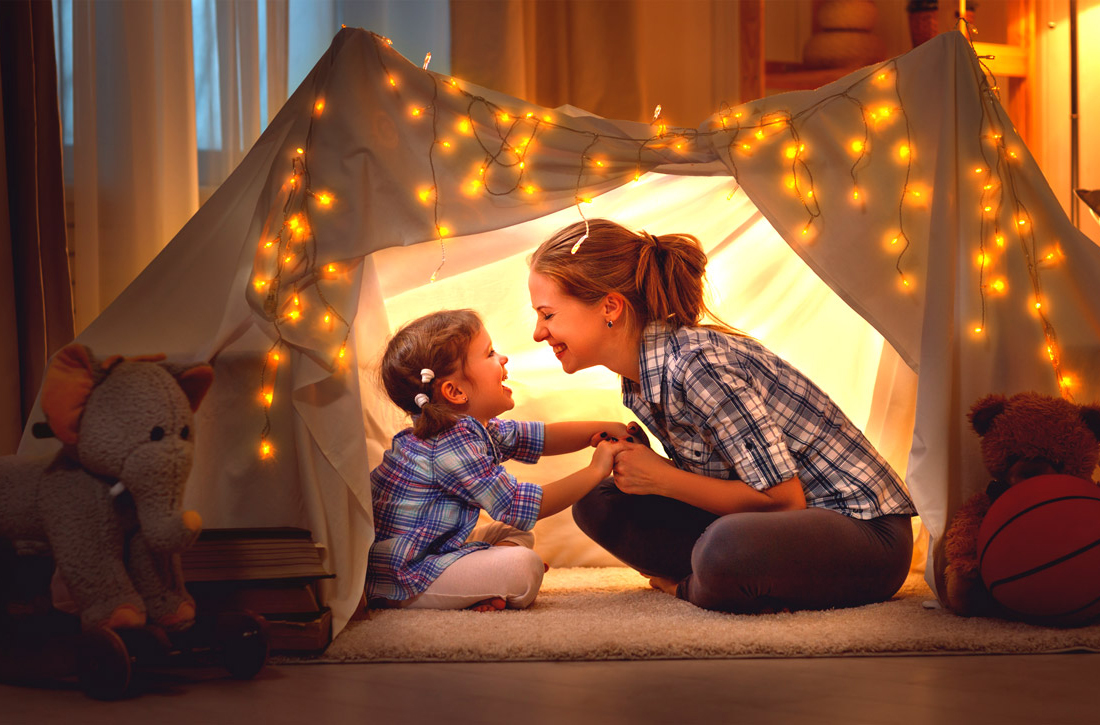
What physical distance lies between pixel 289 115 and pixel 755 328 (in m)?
1.07

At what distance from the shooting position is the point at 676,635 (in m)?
1.48

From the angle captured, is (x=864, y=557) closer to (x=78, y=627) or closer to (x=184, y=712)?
(x=184, y=712)

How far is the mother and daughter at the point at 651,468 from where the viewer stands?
167 centimetres

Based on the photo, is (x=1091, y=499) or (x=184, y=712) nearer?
(x=184, y=712)

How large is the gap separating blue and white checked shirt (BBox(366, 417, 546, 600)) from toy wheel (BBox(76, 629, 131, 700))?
1.75 feet

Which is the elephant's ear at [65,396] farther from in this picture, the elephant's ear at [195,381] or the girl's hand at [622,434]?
the girl's hand at [622,434]

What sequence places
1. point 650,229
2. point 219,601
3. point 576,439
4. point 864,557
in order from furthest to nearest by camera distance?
point 650,229
point 576,439
point 864,557
point 219,601

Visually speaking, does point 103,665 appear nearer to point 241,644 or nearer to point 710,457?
point 241,644

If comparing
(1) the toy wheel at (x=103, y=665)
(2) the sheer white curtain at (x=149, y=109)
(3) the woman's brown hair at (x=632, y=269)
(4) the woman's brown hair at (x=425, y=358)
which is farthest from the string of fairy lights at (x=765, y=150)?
(2) the sheer white curtain at (x=149, y=109)

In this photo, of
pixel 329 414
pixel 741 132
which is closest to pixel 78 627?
pixel 329 414

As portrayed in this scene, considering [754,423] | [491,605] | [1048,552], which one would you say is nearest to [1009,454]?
[1048,552]

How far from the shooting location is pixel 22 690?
1288 mm

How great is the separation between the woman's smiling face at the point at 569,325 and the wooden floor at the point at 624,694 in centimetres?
62

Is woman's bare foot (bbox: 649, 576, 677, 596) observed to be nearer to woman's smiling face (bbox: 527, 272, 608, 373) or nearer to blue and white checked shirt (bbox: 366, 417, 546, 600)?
blue and white checked shirt (bbox: 366, 417, 546, 600)
